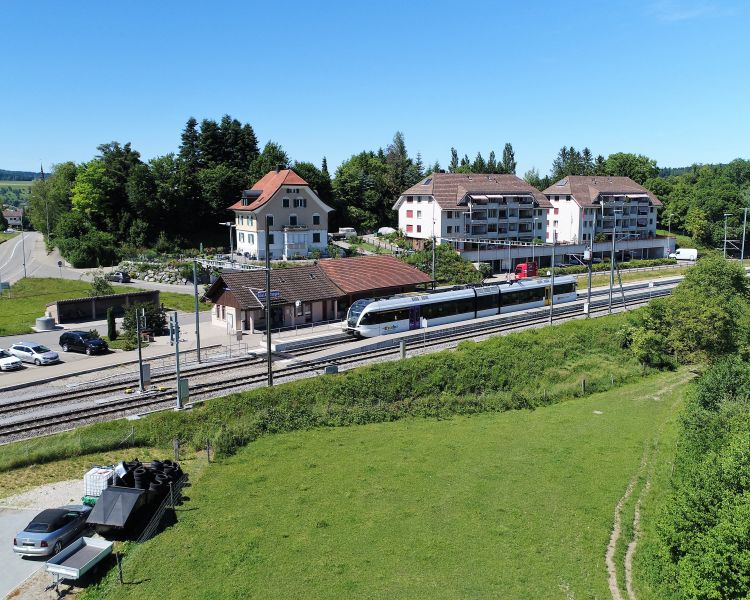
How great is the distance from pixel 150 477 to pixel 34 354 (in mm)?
22994

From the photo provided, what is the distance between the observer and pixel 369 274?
56.0 metres

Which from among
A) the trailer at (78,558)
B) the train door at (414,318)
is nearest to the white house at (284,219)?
the train door at (414,318)

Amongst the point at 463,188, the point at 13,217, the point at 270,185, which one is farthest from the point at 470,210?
the point at 13,217

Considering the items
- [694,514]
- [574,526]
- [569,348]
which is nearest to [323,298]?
[569,348]

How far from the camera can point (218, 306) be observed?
52250mm

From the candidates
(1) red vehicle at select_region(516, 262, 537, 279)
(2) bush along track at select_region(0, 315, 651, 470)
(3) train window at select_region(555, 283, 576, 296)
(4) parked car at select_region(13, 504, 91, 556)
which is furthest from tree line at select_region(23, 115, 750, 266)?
(4) parked car at select_region(13, 504, 91, 556)

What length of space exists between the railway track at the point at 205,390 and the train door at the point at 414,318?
155cm

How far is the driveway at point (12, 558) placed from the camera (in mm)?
19281

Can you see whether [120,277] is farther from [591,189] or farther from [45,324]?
[591,189]

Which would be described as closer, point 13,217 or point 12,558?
point 12,558

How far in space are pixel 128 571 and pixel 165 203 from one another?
75484 millimetres

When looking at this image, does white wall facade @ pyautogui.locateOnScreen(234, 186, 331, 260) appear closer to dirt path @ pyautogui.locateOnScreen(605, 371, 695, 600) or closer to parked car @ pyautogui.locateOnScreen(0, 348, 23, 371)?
parked car @ pyautogui.locateOnScreen(0, 348, 23, 371)

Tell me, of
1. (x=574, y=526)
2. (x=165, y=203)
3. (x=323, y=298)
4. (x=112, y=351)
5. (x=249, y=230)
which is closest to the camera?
(x=574, y=526)

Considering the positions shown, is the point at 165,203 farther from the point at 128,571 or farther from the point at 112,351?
the point at 128,571
